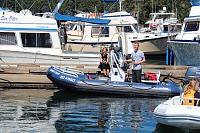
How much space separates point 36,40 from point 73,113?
8881mm

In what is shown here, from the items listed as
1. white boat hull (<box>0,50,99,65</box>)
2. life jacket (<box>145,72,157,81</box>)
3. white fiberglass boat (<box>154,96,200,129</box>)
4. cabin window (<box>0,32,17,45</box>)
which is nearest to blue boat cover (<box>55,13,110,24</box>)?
white boat hull (<box>0,50,99,65</box>)

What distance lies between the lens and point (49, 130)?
476 inches

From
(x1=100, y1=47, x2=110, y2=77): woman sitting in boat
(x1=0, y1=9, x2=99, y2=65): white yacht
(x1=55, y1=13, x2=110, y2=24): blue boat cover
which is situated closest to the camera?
(x1=100, y1=47, x2=110, y2=77): woman sitting in boat

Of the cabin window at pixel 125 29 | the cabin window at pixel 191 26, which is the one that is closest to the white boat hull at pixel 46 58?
the cabin window at pixel 191 26

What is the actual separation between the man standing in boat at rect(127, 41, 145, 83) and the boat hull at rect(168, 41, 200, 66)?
23.6 feet

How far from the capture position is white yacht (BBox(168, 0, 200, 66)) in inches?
947

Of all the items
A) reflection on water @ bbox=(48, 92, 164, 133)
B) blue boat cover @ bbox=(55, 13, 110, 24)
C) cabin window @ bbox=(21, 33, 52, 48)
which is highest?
blue boat cover @ bbox=(55, 13, 110, 24)

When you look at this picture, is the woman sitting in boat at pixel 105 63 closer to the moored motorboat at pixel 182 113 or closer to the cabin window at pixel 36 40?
the cabin window at pixel 36 40

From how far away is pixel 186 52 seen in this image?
972 inches

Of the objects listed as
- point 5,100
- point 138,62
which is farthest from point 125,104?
point 5,100

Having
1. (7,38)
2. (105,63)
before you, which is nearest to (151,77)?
(105,63)

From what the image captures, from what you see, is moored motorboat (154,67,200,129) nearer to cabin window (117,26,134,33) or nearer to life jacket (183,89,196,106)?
life jacket (183,89,196,106)

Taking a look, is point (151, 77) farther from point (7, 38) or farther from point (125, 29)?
point (125, 29)

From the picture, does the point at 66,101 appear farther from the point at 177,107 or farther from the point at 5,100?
the point at 177,107
